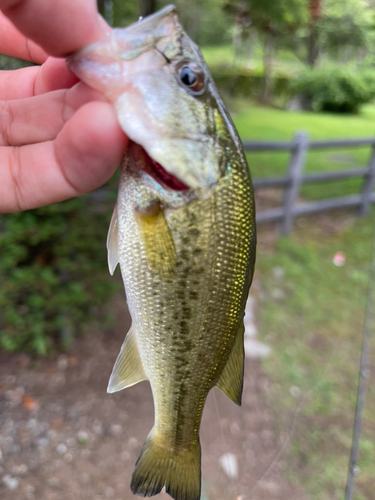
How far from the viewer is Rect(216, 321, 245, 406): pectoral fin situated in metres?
1.17

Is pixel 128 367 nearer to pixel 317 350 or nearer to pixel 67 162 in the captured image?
pixel 67 162

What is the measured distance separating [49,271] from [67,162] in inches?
66.4

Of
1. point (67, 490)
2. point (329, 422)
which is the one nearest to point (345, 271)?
point (329, 422)

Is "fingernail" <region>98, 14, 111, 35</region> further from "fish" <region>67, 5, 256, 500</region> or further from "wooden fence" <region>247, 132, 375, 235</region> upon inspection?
"wooden fence" <region>247, 132, 375, 235</region>

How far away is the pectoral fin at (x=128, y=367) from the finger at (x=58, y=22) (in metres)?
0.85

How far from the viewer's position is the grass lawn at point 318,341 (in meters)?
2.50

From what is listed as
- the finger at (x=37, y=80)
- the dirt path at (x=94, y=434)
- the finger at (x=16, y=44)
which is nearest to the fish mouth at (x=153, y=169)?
the finger at (x=37, y=80)

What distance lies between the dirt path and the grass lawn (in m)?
0.18

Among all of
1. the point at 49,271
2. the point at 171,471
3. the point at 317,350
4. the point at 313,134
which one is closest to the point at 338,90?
the point at 313,134

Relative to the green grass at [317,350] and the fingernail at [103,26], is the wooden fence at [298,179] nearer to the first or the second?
the green grass at [317,350]

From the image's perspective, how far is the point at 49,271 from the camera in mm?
2406

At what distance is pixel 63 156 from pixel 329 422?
2.81 m

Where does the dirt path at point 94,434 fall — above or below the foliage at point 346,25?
above

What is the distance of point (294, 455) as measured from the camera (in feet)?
8.29
